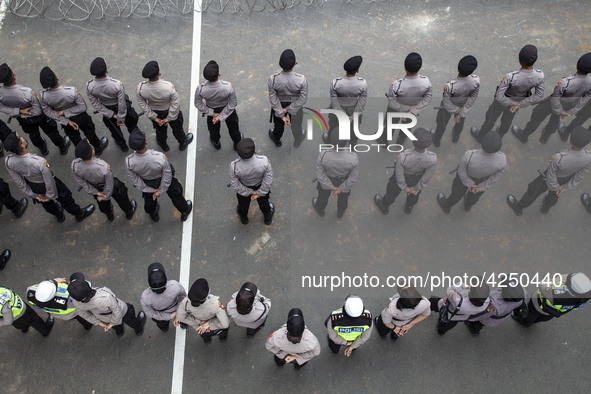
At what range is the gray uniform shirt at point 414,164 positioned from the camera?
604cm

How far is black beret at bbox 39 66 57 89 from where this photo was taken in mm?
6316

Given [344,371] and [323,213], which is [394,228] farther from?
[344,371]

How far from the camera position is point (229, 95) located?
6.70 meters

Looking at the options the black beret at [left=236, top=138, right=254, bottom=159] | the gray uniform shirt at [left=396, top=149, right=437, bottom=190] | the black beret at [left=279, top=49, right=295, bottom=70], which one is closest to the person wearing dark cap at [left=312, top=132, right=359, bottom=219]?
the gray uniform shirt at [left=396, top=149, right=437, bottom=190]

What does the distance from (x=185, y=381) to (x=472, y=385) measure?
362cm

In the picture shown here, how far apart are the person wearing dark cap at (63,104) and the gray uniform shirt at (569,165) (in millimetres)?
6818

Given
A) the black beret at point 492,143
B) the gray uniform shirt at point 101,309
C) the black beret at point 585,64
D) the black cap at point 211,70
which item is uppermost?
the black beret at point 585,64

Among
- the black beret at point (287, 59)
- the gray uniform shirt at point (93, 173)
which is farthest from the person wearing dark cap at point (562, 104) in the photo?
the gray uniform shirt at point (93, 173)

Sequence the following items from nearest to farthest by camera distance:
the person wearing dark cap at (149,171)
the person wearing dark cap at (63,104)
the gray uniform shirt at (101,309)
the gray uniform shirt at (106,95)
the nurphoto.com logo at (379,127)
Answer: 1. the gray uniform shirt at (101,309)
2. the person wearing dark cap at (149,171)
3. the person wearing dark cap at (63,104)
4. the gray uniform shirt at (106,95)
5. the nurphoto.com logo at (379,127)

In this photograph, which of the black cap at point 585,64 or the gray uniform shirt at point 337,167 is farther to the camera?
the black cap at point 585,64

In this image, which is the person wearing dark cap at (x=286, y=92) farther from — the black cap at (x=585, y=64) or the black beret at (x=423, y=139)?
the black cap at (x=585, y=64)

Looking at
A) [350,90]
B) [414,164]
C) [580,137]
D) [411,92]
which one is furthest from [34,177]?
[580,137]

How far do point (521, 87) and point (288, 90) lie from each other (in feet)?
11.5

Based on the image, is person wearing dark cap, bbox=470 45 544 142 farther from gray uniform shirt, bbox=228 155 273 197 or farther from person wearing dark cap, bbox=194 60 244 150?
person wearing dark cap, bbox=194 60 244 150
